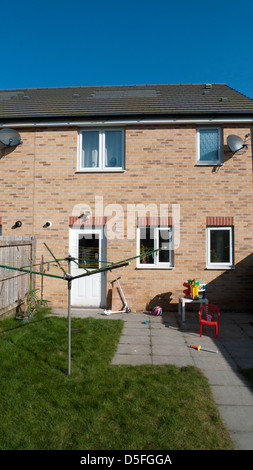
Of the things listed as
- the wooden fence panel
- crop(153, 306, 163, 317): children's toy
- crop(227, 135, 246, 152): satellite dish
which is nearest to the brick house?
crop(227, 135, 246, 152): satellite dish

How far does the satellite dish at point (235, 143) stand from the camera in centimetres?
823

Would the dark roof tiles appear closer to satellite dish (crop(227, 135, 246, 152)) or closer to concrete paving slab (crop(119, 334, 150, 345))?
satellite dish (crop(227, 135, 246, 152))

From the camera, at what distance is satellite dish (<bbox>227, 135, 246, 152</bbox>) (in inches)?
324

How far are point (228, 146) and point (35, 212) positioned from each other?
5864 mm

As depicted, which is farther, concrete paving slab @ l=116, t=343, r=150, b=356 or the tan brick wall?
the tan brick wall

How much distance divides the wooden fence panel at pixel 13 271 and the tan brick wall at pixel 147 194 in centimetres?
54

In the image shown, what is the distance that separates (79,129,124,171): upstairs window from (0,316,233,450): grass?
5.38 m

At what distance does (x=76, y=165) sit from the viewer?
28.6 ft

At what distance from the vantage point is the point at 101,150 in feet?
28.9

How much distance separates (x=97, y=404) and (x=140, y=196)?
19.7 ft

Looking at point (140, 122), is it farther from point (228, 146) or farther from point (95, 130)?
point (228, 146)

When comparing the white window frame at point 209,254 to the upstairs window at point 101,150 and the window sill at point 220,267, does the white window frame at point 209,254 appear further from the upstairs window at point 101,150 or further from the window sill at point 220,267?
the upstairs window at point 101,150

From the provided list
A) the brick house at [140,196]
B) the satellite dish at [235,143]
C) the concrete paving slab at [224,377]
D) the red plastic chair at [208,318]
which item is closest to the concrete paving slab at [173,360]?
the concrete paving slab at [224,377]
